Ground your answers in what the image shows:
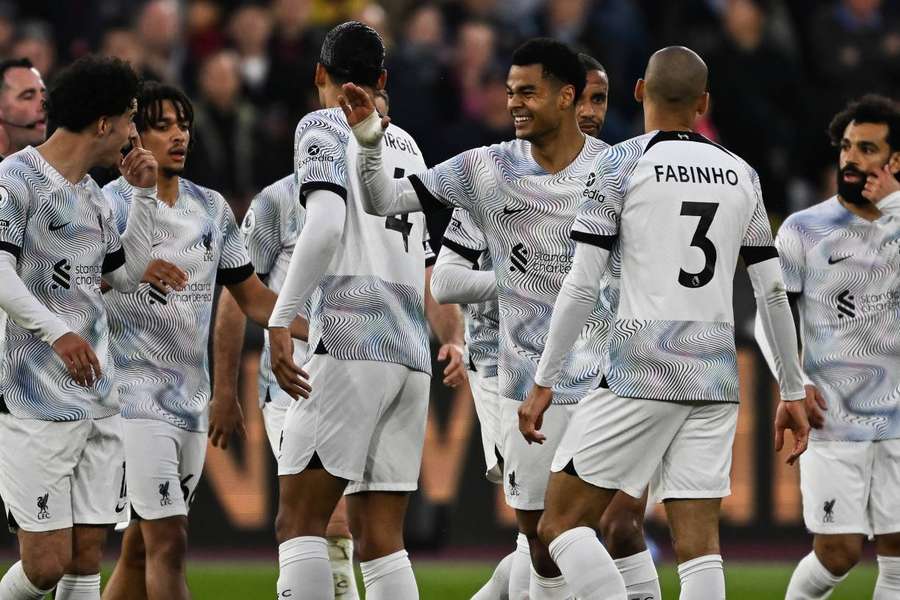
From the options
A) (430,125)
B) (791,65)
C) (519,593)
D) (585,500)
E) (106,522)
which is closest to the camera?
A: (585,500)

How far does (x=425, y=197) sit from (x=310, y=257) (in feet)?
1.72

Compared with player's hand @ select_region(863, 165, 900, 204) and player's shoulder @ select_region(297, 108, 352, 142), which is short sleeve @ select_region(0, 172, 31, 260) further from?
player's hand @ select_region(863, 165, 900, 204)

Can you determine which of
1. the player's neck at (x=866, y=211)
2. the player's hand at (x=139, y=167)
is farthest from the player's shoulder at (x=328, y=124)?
the player's neck at (x=866, y=211)

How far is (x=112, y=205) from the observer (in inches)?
293

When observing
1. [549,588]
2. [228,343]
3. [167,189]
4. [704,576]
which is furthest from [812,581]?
[167,189]

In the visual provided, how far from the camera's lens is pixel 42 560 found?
626 centimetres

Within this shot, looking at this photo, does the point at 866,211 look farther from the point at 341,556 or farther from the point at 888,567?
the point at 341,556

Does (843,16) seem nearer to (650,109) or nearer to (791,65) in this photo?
(791,65)

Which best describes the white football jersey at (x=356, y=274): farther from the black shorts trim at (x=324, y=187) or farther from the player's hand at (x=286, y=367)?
the player's hand at (x=286, y=367)

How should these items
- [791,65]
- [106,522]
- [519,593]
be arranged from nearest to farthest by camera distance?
[106,522]
[519,593]
[791,65]

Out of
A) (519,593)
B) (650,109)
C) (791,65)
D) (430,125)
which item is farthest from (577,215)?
(791,65)

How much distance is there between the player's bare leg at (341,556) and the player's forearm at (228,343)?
2.66 feet

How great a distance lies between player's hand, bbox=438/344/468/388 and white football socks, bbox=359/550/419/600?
1102 mm

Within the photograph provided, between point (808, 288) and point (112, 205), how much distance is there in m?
3.31
